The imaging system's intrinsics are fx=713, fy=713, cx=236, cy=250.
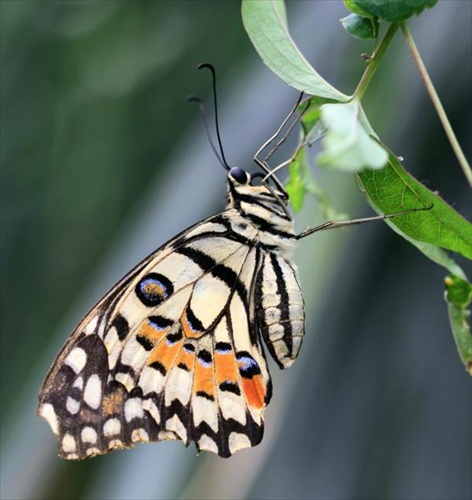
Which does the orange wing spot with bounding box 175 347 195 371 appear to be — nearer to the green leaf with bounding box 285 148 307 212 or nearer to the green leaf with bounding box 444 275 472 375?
the green leaf with bounding box 285 148 307 212

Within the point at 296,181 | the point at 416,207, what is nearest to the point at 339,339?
the point at 296,181

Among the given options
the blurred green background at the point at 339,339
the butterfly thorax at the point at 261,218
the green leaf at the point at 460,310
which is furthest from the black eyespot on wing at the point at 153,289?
the blurred green background at the point at 339,339

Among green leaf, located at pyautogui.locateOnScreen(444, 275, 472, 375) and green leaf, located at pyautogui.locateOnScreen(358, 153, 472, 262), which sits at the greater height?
green leaf, located at pyautogui.locateOnScreen(358, 153, 472, 262)

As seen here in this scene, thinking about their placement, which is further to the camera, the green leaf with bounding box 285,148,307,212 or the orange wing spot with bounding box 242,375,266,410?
the orange wing spot with bounding box 242,375,266,410

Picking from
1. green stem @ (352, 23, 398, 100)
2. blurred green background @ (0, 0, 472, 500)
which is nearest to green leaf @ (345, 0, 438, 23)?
green stem @ (352, 23, 398, 100)

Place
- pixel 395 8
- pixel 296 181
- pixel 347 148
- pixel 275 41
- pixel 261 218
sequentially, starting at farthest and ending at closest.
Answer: pixel 261 218
pixel 296 181
pixel 275 41
pixel 395 8
pixel 347 148

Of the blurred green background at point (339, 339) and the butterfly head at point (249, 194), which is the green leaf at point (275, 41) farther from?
the blurred green background at point (339, 339)

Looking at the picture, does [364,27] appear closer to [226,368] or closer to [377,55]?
[377,55]

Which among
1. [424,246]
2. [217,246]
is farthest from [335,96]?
[217,246]
